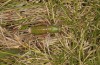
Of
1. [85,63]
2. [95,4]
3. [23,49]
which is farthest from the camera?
[95,4]

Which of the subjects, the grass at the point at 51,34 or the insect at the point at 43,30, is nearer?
the grass at the point at 51,34

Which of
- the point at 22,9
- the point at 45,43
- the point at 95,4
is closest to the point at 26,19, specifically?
the point at 22,9

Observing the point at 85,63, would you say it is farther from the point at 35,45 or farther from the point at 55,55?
the point at 35,45

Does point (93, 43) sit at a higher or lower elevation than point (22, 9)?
lower

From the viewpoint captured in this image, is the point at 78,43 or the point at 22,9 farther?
the point at 22,9

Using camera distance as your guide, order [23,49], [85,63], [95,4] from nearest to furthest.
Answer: [85,63]
[23,49]
[95,4]

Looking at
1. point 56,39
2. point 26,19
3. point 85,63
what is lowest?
point 85,63

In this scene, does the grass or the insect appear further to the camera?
the insect
